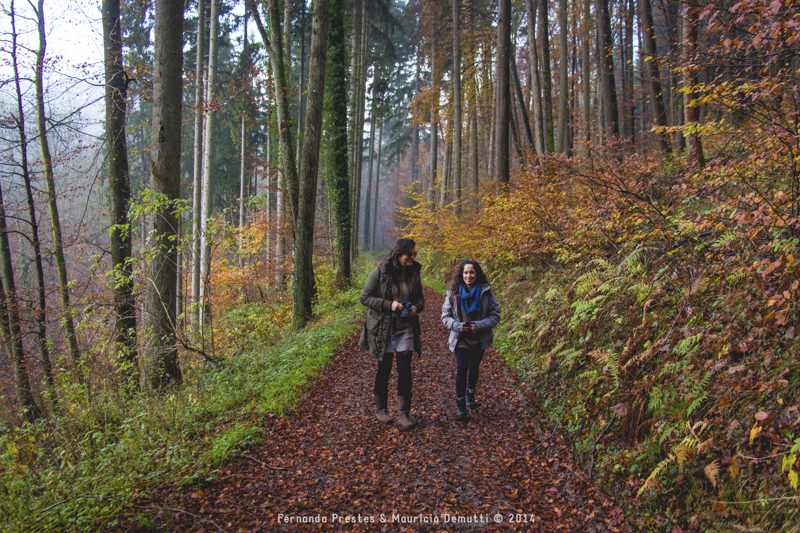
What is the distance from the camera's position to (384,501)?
3.30m

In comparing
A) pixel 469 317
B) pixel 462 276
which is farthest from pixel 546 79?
pixel 469 317

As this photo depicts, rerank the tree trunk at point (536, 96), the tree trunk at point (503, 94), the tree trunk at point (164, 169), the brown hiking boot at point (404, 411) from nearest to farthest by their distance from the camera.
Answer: the brown hiking boot at point (404, 411) < the tree trunk at point (164, 169) < the tree trunk at point (503, 94) < the tree trunk at point (536, 96)

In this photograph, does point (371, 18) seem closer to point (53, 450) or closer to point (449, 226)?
point (449, 226)

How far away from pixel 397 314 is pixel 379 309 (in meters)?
0.20

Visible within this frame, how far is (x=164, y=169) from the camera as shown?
580 centimetres

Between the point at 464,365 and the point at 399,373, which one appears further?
the point at 464,365

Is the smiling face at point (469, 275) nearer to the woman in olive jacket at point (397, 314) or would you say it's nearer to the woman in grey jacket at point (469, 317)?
the woman in grey jacket at point (469, 317)

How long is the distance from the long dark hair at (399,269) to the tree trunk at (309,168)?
4.97 meters

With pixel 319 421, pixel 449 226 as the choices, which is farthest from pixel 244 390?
pixel 449 226

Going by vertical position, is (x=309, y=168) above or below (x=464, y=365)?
above

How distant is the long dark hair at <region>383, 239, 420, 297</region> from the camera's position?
14.4ft

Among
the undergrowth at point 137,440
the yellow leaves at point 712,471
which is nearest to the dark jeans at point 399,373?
the undergrowth at point 137,440

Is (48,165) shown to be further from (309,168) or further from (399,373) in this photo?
(399,373)

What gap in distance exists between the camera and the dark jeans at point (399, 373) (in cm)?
443
